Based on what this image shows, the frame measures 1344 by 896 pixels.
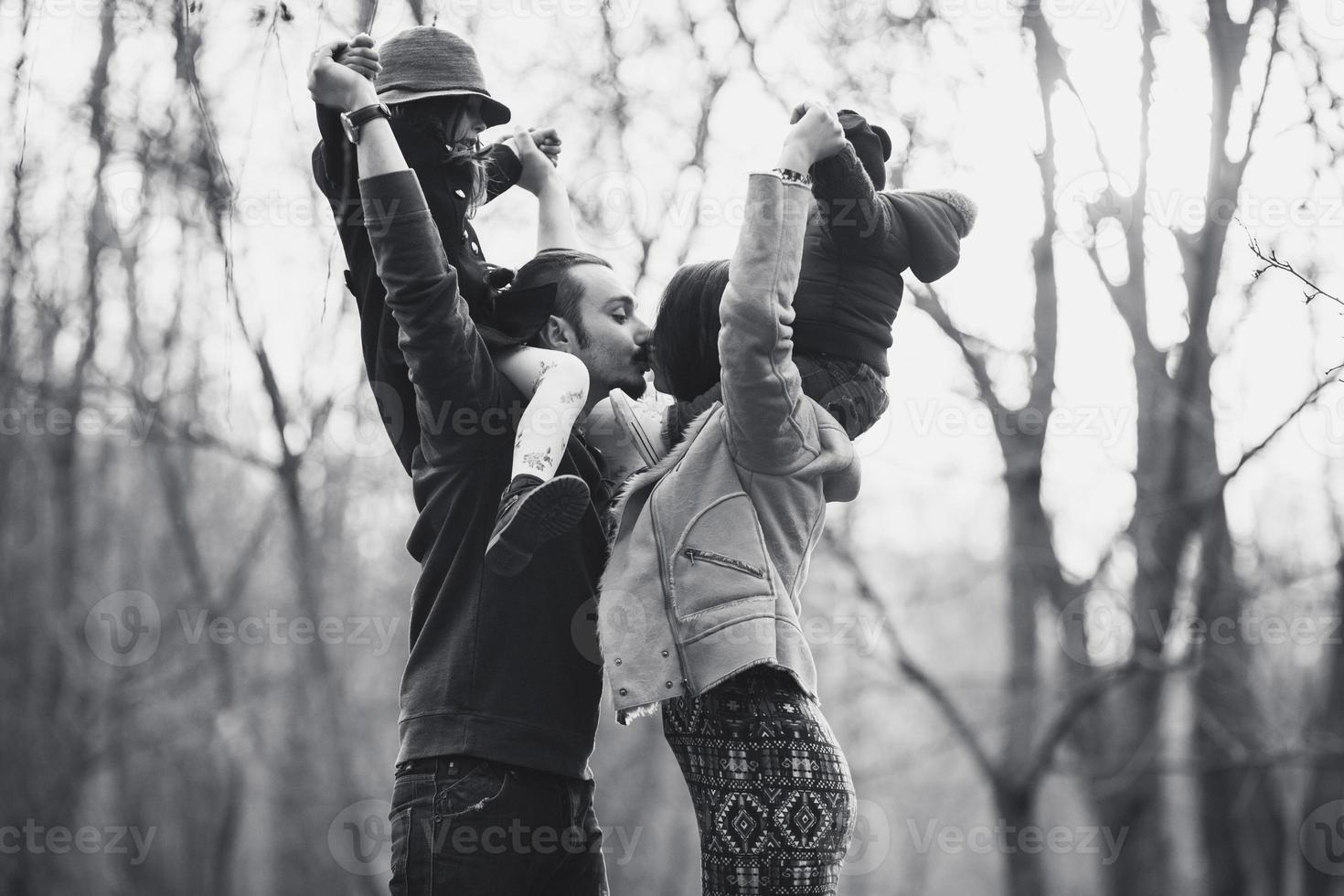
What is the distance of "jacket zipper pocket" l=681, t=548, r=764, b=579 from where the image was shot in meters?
2.26

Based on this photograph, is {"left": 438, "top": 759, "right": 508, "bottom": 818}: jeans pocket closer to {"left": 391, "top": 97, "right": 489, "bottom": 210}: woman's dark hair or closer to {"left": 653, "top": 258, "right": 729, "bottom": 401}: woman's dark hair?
{"left": 653, "top": 258, "right": 729, "bottom": 401}: woman's dark hair

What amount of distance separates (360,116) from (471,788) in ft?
3.83

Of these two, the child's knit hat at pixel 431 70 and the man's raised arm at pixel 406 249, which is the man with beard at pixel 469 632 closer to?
the man's raised arm at pixel 406 249

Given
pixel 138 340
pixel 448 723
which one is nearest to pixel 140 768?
pixel 138 340

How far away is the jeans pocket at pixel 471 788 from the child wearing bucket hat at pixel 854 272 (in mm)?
765

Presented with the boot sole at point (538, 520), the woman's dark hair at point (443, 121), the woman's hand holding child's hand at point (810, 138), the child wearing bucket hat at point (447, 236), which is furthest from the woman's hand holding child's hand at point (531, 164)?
the boot sole at point (538, 520)

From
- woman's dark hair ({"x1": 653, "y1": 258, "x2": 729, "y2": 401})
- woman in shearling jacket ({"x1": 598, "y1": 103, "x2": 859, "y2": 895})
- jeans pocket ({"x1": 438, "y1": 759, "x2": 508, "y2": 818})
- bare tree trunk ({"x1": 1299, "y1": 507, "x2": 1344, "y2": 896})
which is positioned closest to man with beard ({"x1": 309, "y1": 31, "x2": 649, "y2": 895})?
jeans pocket ({"x1": 438, "y1": 759, "x2": 508, "y2": 818})

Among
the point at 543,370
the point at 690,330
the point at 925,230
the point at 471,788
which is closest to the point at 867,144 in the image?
the point at 925,230

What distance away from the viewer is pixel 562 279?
9.04 ft

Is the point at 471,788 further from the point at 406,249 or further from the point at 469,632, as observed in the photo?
the point at 406,249

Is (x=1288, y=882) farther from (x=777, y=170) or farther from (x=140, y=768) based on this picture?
(x=140, y=768)

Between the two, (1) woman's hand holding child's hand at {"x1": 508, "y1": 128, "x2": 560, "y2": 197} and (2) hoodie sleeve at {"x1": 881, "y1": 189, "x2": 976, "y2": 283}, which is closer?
(2) hoodie sleeve at {"x1": 881, "y1": 189, "x2": 976, "y2": 283}

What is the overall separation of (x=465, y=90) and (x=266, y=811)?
1518cm

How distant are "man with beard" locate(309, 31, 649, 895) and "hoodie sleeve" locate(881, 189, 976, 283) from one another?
0.77 meters
